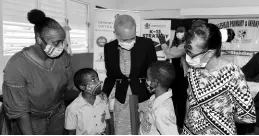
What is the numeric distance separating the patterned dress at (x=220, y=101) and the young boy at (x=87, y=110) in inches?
33.0

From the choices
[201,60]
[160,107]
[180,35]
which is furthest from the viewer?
[180,35]

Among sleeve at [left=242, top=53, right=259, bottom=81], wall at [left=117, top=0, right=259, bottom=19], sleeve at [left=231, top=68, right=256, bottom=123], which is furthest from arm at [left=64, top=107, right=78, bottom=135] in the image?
wall at [left=117, top=0, right=259, bottom=19]

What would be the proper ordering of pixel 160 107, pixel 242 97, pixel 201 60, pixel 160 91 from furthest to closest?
pixel 160 91 < pixel 160 107 < pixel 201 60 < pixel 242 97

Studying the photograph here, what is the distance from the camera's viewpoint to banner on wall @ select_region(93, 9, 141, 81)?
13.5 feet

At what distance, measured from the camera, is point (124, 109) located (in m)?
2.22

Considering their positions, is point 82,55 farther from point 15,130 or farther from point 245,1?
point 245,1

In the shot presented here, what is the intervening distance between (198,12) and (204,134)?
5.60m

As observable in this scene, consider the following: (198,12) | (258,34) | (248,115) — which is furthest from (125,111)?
(258,34)

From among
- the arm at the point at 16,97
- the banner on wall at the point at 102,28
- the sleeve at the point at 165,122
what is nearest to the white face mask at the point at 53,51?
the arm at the point at 16,97

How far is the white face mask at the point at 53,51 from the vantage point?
158 cm

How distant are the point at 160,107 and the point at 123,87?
1.88 ft

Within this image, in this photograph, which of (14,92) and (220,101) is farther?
(14,92)

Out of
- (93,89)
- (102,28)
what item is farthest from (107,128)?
(102,28)

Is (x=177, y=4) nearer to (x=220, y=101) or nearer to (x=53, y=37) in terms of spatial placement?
(x=53, y=37)
